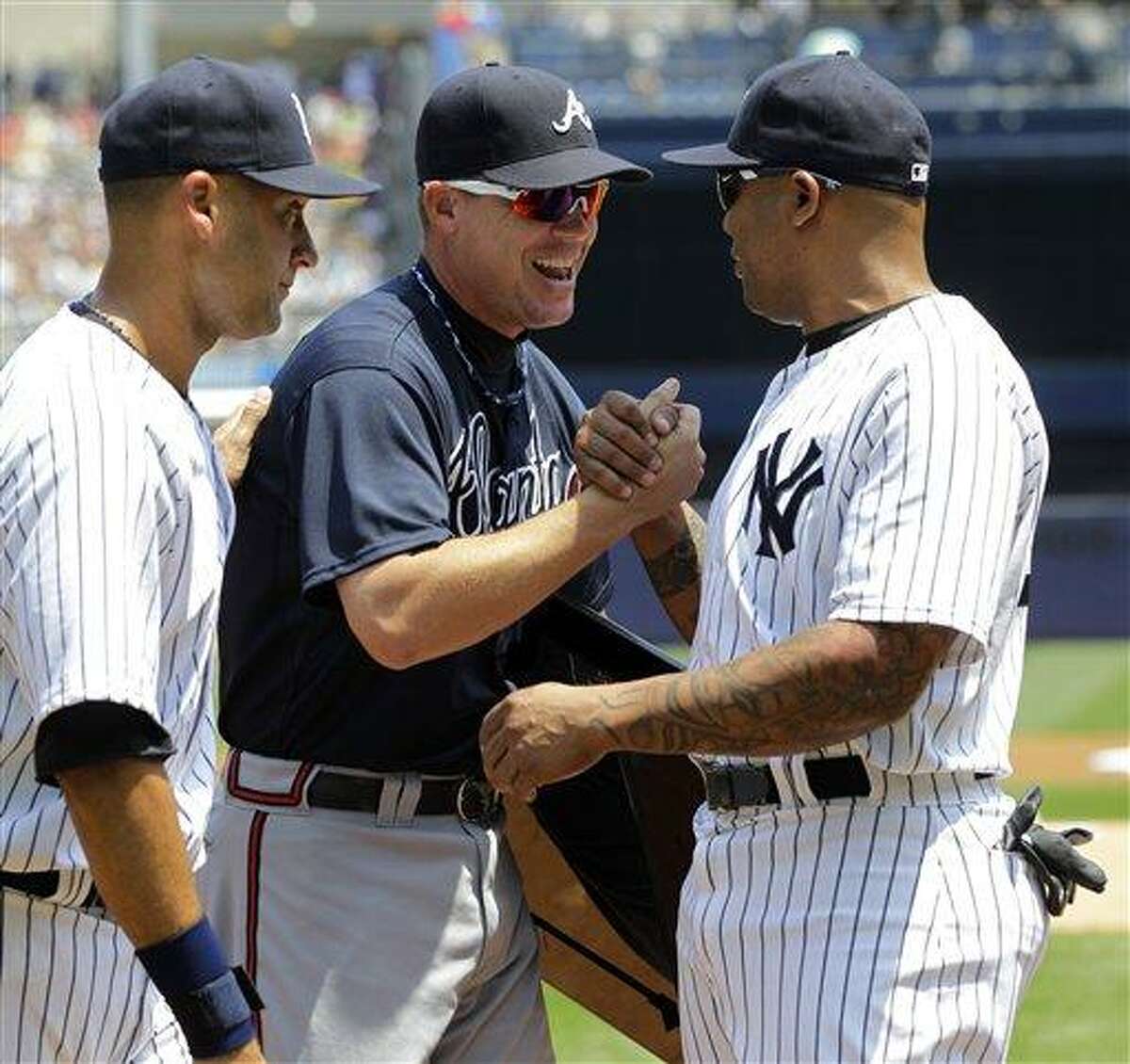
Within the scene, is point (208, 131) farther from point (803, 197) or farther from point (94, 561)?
point (803, 197)

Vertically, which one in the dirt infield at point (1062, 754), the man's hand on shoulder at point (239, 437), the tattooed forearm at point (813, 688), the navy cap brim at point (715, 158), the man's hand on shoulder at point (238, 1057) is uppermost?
the navy cap brim at point (715, 158)

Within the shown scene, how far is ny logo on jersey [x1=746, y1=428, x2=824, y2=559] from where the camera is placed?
10.1 feet

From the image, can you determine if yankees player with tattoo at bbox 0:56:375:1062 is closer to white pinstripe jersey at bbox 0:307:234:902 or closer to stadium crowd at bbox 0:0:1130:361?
white pinstripe jersey at bbox 0:307:234:902

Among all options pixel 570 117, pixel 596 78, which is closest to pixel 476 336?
pixel 570 117

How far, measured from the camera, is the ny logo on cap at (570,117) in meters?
3.68

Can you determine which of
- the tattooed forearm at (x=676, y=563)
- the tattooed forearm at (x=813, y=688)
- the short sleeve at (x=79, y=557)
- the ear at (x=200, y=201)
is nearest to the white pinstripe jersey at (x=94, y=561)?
the short sleeve at (x=79, y=557)

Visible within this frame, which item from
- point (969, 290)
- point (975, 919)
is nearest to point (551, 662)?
point (975, 919)

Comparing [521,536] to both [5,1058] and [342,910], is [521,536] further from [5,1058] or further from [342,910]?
[5,1058]

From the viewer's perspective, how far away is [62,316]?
2795 millimetres

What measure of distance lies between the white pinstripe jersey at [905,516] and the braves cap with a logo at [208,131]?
2.25 feet

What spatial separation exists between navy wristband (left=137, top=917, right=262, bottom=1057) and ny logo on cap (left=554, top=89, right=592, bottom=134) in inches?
59.6

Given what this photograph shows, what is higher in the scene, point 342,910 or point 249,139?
point 249,139

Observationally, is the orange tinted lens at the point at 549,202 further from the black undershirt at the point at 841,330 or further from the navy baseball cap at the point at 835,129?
the black undershirt at the point at 841,330

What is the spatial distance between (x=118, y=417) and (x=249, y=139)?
1.51ft
